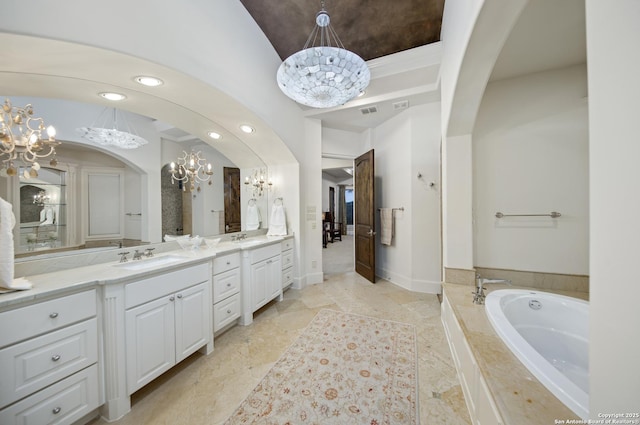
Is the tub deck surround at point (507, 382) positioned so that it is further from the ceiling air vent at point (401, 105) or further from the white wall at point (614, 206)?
the ceiling air vent at point (401, 105)

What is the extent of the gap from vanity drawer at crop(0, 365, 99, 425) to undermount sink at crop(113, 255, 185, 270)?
64 cm

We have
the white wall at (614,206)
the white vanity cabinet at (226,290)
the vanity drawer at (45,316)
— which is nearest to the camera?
the white wall at (614,206)

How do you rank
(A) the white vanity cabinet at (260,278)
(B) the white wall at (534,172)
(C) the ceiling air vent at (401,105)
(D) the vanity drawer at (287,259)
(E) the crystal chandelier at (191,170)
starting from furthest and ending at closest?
1. (D) the vanity drawer at (287,259)
2. (C) the ceiling air vent at (401,105)
3. (A) the white vanity cabinet at (260,278)
4. (E) the crystal chandelier at (191,170)
5. (B) the white wall at (534,172)

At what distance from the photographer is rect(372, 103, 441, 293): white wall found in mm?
3371

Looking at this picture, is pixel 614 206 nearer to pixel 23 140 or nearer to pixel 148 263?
pixel 148 263

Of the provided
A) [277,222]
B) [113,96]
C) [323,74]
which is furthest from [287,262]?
[113,96]

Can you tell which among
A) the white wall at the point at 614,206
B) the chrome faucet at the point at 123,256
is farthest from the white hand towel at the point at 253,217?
the white wall at the point at 614,206

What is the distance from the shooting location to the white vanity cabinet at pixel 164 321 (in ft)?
4.87

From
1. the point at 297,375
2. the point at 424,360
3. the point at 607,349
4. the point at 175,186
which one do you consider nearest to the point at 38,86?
the point at 175,186

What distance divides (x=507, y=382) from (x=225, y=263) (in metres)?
2.26

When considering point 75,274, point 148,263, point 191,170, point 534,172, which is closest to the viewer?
point 75,274

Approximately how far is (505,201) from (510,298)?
98 centimetres

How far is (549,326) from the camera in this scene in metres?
1.83

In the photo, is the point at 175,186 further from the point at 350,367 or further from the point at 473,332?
the point at 473,332
